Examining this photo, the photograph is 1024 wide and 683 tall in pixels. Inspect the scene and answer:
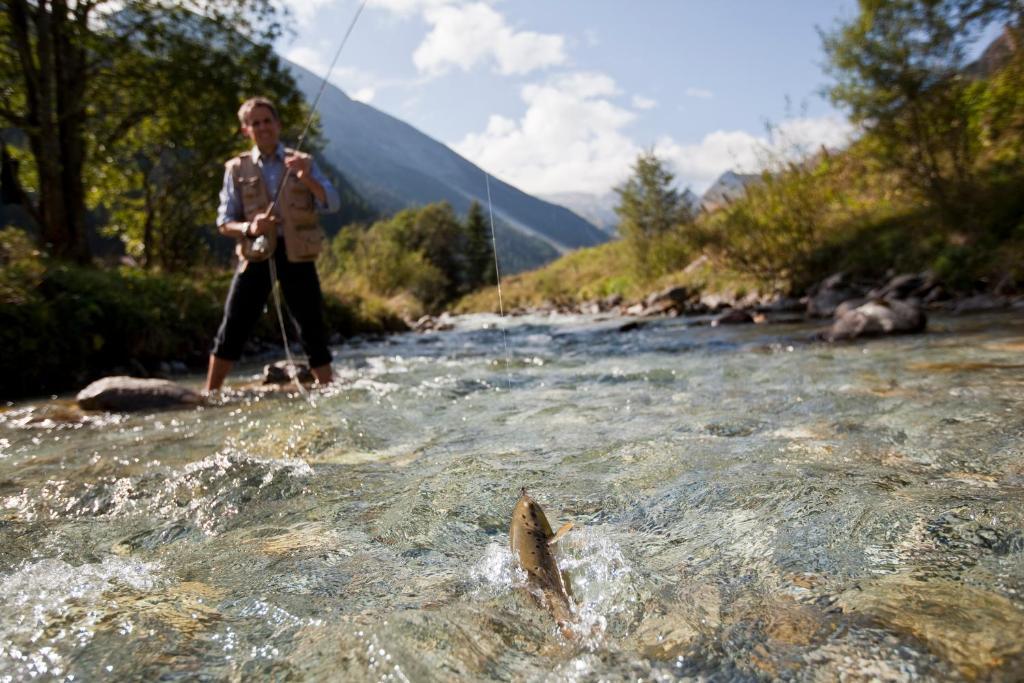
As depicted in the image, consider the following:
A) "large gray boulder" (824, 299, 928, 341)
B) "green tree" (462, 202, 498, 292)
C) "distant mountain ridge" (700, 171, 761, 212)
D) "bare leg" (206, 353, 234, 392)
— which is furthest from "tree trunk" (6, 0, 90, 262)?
"green tree" (462, 202, 498, 292)

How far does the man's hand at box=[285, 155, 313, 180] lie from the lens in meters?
4.61

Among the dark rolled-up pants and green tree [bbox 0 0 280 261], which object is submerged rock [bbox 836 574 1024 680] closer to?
the dark rolled-up pants

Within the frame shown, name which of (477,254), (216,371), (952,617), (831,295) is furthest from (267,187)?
(477,254)

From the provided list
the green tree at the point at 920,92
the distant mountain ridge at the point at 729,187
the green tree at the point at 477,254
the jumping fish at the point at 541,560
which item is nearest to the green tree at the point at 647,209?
the distant mountain ridge at the point at 729,187

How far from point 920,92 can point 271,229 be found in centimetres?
1254

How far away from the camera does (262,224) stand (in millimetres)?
4691

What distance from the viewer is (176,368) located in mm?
7926

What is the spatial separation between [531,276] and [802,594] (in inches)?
1539

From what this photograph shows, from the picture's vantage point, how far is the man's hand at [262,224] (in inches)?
184

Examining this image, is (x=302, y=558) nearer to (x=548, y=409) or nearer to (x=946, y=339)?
(x=548, y=409)

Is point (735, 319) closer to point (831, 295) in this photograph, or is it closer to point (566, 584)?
point (831, 295)

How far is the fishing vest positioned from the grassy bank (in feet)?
10.3

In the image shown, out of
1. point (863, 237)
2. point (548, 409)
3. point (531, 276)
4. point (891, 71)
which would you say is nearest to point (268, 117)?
point (548, 409)

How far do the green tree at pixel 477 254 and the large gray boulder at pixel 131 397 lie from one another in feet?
118
